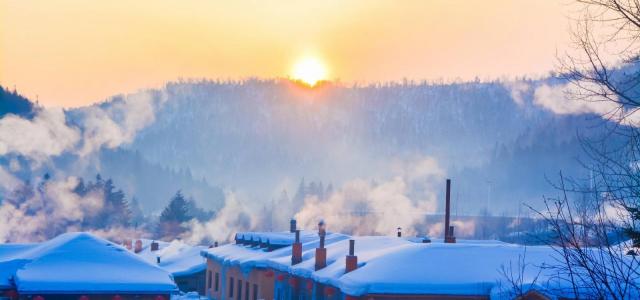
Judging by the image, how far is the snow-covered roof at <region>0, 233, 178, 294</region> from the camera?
1265 inches

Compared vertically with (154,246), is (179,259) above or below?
below

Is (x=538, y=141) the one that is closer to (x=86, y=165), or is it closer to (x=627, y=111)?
(x=86, y=165)

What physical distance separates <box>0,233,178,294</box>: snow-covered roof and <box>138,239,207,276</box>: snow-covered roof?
1493 centimetres

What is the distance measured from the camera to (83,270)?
33.8m

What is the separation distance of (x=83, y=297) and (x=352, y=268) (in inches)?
388

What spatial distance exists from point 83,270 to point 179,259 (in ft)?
82.3

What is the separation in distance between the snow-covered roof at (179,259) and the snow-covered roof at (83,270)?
1493 centimetres

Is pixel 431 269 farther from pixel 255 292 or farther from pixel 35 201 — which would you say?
pixel 35 201

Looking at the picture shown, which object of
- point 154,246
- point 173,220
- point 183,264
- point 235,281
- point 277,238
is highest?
point 277,238

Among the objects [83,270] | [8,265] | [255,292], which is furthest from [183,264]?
[83,270]

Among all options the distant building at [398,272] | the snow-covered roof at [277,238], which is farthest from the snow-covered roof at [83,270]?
the snow-covered roof at [277,238]

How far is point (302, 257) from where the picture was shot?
36.1m

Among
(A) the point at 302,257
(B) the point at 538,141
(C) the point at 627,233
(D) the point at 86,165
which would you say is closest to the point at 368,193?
(B) the point at 538,141

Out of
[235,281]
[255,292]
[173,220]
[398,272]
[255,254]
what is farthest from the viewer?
[173,220]
